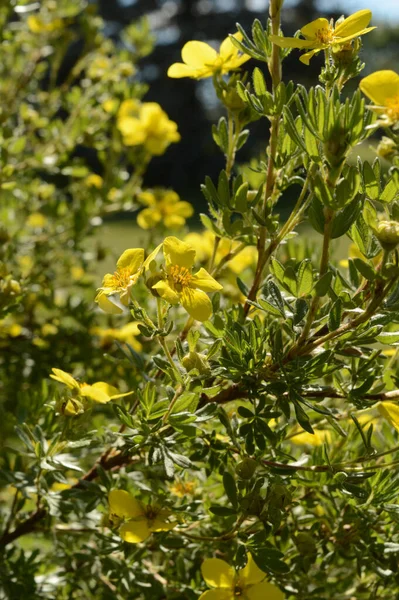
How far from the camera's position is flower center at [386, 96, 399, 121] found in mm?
612

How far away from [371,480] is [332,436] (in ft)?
0.55

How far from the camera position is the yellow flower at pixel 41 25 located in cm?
192

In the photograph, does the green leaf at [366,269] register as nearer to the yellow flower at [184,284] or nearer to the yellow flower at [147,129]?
the yellow flower at [184,284]

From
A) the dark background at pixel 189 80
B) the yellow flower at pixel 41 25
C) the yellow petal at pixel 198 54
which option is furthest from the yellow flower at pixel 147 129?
the dark background at pixel 189 80

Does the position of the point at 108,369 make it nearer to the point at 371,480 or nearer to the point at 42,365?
the point at 42,365

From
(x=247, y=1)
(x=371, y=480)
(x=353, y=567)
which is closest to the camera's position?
(x=371, y=480)

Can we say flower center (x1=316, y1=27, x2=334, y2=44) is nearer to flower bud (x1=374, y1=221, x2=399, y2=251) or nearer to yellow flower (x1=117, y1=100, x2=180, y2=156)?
flower bud (x1=374, y1=221, x2=399, y2=251)

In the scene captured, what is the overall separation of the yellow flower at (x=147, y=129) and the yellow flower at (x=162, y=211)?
114mm

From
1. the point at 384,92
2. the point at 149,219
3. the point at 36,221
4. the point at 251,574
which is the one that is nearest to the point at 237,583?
the point at 251,574

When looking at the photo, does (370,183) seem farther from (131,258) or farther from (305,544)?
(305,544)

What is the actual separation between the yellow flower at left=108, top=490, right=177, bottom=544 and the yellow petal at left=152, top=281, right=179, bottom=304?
0.94ft

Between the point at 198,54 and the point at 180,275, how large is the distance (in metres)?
0.34

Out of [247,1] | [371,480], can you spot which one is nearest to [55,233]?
[371,480]

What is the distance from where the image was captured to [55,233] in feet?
5.62
